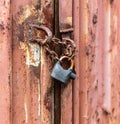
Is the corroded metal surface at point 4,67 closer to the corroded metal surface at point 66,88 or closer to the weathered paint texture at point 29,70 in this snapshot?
the weathered paint texture at point 29,70

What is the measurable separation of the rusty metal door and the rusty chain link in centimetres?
2

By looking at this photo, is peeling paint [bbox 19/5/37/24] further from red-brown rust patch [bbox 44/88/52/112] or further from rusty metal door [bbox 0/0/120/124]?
red-brown rust patch [bbox 44/88/52/112]

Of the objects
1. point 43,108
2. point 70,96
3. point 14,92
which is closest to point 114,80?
point 70,96

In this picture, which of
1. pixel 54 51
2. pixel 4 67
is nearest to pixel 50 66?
pixel 54 51

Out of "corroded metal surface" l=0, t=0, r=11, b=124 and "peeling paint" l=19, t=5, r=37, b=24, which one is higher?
Answer: "peeling paint" l=19, t=5, r=37, b=24

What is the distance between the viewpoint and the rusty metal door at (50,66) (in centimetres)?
140

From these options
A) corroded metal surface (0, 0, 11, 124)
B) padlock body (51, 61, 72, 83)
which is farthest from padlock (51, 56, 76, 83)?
corroded metal surface (0, 0, 11, 124)

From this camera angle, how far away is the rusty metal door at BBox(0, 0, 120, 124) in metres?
1.40

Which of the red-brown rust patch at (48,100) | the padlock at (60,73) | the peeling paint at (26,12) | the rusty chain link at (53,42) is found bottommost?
the red-brown rust patch at (48,100)

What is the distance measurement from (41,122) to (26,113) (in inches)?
3.0

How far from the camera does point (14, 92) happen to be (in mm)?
1423

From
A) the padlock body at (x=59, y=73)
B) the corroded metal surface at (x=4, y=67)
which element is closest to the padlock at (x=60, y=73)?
the padlock body at (x=59, y=73)

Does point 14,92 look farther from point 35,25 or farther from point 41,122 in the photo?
point 35,25

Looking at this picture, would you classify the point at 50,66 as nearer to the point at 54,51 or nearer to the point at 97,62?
the point at 54,51
